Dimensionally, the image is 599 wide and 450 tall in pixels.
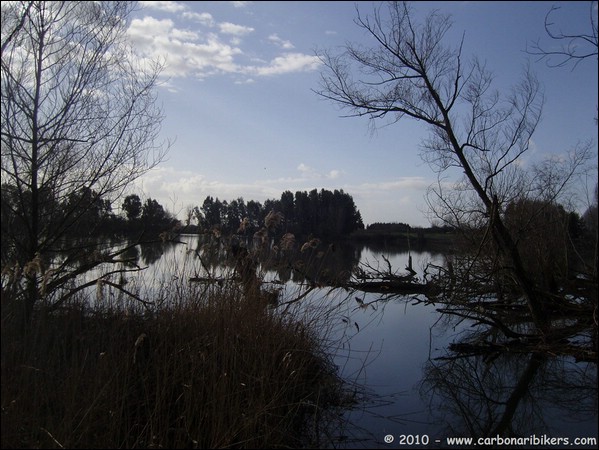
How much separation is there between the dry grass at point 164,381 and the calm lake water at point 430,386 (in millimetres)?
496

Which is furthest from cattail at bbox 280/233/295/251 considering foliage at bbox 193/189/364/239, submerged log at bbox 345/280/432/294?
submerged log at bbox 345/280/432/294

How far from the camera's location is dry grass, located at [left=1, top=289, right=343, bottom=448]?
12.5 feet

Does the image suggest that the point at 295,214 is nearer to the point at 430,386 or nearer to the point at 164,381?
the point at 430,386

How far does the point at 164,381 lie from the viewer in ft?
14.8

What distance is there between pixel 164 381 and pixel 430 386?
3425 mm

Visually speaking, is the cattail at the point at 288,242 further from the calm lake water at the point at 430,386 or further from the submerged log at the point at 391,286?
the submerged log at the point at 391,286

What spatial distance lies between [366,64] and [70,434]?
8.15 m

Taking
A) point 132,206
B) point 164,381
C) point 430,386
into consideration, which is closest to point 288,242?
point 132,206

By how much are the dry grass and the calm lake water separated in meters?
0.50

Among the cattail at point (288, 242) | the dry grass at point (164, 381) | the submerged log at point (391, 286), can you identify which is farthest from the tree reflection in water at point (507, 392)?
the submerged log at point (391, 286)

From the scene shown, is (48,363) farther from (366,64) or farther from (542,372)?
(366,64)

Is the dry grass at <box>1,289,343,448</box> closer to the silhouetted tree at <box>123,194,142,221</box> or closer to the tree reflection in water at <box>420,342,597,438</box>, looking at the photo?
the tree reflection in water at <box>420,342,597,438</box>

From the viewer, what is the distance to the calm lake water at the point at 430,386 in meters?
5.13

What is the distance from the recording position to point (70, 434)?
371cm
